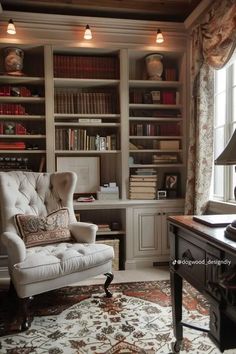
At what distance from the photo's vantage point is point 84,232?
277 centimetres

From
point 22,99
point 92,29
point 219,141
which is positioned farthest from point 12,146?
point 219,141

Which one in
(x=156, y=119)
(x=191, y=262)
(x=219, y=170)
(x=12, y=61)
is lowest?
(x=191, y=262)

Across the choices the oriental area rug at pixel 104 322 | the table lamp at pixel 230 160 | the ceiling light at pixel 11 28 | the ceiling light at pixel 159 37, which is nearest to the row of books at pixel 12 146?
the ceiling light at pixel 11 28

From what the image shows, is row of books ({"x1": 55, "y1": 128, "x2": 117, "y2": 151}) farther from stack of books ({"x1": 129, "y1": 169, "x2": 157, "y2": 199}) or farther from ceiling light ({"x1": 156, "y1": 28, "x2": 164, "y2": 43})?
ceiling light ({"x1": 156, "y1": 28, "x2": 164, "y2": 43})

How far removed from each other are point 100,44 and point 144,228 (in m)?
2.09

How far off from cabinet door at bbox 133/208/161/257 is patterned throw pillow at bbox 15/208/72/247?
0.90 meters

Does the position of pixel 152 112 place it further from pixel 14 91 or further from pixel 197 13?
pixel 14 91

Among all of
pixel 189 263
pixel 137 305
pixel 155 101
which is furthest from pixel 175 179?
pixel 189 263

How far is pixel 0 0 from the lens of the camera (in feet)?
10.7

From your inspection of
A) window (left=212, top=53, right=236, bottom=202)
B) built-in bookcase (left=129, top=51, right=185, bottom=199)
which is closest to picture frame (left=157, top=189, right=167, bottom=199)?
built-in bookcase (left=129, top=51, right=185, bottom=199)

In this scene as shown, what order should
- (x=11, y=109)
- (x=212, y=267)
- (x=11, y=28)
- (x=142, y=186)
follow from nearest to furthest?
(x=212, y=267) < (x=11, y=28) < (x=11, y=109) < (x=142, y=186)

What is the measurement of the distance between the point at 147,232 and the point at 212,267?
2.21 metres

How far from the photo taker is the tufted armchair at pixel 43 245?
7.25ft

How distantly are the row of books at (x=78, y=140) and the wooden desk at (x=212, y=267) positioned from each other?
2.01 meters
